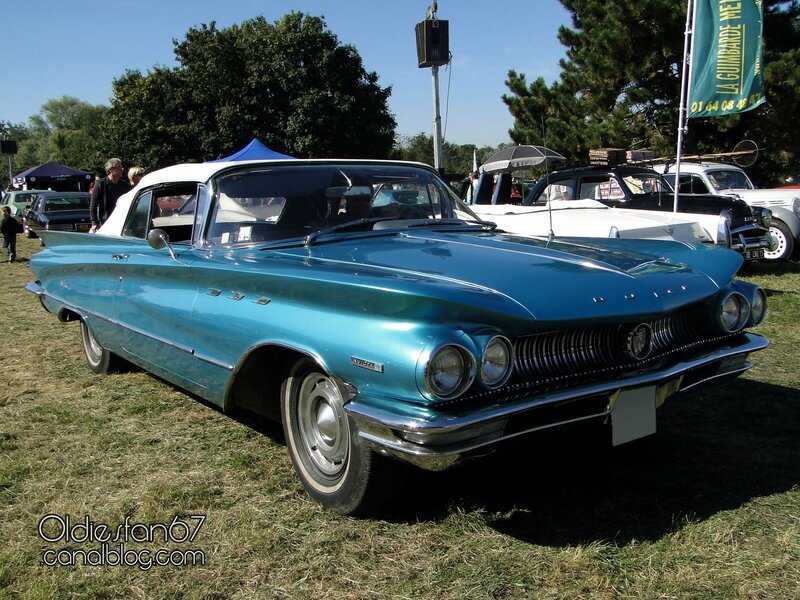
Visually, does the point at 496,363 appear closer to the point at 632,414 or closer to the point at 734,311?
the point at 632,414

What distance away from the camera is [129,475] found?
3.26 metres

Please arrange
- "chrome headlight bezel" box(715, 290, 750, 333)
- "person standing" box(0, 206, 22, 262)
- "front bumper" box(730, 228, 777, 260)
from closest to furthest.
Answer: "chrome headlight bezel" box(715, 290, 750, 333) < "front bumper" box(730, 228, 777, 260) < "person standing" box(0, 206, 22, 262)

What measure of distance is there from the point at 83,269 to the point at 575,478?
3.46 meters

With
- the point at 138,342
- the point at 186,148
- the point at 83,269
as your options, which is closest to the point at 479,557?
the point at 138,342

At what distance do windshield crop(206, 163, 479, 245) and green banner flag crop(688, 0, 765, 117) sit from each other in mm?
6638

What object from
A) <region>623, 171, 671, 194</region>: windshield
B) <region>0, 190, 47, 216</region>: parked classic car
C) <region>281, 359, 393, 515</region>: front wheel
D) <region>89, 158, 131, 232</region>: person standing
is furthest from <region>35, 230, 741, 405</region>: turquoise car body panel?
<region>0, 190, 47, 216</region>: parked classic car

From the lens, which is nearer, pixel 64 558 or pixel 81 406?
pixel 64 558

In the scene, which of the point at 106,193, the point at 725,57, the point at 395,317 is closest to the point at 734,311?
the point at 395,317

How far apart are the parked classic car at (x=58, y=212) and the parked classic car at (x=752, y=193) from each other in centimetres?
1375

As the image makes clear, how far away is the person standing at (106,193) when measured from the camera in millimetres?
7387

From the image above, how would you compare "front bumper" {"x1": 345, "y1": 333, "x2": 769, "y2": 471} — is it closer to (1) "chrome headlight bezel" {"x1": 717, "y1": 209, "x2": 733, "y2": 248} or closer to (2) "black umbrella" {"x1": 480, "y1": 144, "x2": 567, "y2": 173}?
(1) "chrome headlight bezel" {"x1": 717, "y1": 209, "x2": 733, "y2": 248}

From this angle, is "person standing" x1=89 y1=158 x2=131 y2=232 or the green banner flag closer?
"person standing" x1=89 y1=158 x2=131 y2=232

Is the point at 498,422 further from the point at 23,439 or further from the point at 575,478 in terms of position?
the point at 23,439

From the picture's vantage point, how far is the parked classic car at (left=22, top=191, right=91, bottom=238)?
17359 mm
